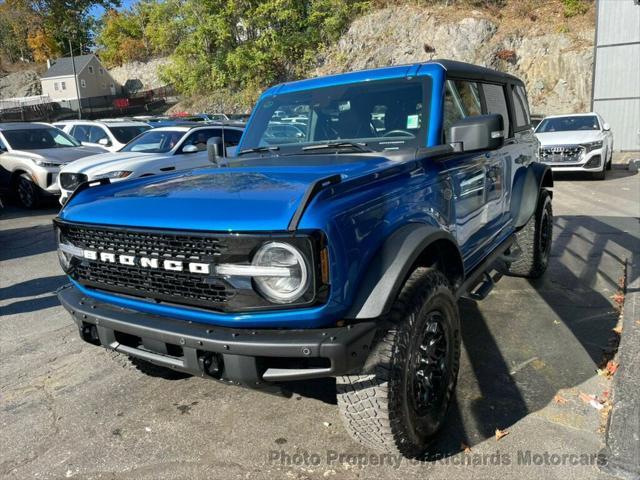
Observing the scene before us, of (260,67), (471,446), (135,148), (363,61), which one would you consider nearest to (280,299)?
(471,446)

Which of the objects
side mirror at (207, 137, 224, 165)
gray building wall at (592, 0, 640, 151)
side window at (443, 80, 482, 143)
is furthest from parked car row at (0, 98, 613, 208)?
gray building wall at (592, 0, 640, 151)

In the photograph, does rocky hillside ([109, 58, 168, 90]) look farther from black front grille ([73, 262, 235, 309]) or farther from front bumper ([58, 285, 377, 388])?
front bumper ([58, 285, 377, 388])

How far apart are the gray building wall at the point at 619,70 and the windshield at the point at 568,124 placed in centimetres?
729

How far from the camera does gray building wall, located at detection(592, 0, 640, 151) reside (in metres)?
19.6

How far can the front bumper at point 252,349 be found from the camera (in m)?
2.08

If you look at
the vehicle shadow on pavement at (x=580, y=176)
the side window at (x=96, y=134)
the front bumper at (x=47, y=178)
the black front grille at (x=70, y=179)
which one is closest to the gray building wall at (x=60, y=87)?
the side window at (x=96, y=134)

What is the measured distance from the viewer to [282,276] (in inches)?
82.4

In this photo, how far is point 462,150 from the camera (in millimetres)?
3148

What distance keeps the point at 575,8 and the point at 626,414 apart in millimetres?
32083

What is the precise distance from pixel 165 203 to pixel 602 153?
12.7 m

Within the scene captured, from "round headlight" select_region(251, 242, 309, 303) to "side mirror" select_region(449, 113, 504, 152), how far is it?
4.64 ft

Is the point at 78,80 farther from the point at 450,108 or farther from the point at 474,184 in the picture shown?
the point at 474,184

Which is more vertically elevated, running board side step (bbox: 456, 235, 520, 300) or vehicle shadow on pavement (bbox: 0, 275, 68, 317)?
running board side step (bbox: 456, 235, 520, 300)

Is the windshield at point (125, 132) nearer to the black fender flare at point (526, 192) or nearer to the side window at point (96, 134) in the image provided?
the side window at point (96, 134)
